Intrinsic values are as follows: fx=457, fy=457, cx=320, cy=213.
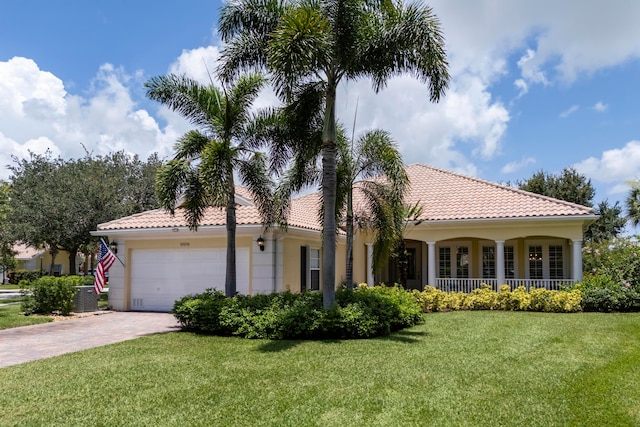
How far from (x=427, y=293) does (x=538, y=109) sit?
27.5 ft

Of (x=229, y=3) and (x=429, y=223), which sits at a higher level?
(x=229, y=3)

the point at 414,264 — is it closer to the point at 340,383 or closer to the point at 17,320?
the point at 17,320

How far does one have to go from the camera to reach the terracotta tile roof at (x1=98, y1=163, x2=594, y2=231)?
1636 centimetres

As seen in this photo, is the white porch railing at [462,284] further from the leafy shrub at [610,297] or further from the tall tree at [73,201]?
the tall tree at [73,201]

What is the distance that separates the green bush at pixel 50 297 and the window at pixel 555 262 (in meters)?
18.6

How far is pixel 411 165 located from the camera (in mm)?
24156

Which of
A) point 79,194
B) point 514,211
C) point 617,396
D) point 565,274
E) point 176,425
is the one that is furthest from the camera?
point 79,194

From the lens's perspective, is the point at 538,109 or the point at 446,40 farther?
the point at 538,109

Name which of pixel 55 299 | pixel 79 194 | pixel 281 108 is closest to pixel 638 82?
pixel 281 108

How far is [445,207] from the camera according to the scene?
1905cm

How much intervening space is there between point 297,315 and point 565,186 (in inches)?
1105

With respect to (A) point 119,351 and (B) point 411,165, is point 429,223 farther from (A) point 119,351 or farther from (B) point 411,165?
(A) point 119,351

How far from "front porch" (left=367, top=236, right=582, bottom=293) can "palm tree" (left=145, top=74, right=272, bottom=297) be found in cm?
728

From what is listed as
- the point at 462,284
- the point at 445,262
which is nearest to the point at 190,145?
the point at 462,284
